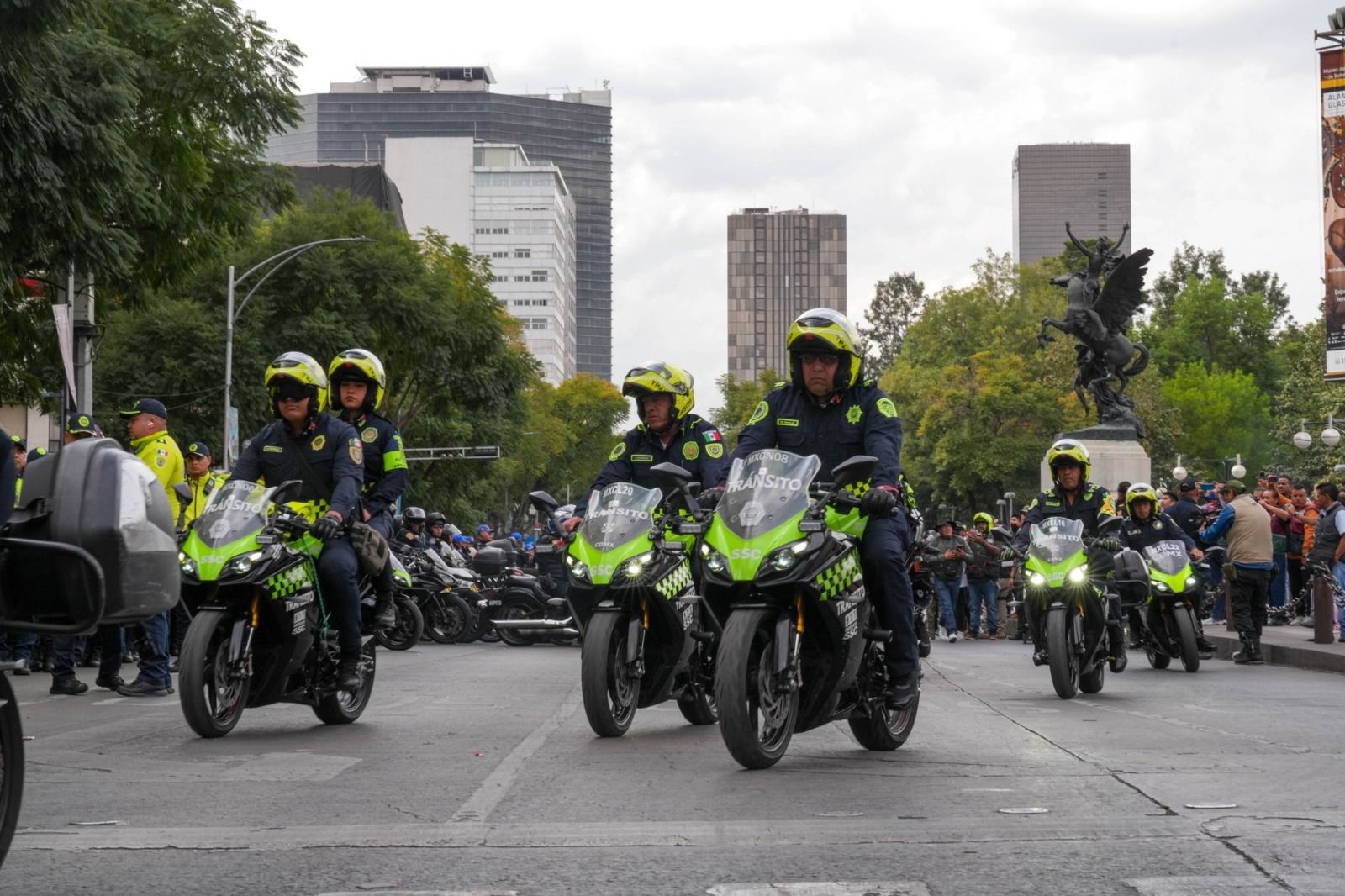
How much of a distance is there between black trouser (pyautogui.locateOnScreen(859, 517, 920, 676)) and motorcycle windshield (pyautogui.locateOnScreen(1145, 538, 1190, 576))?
878 centimetres

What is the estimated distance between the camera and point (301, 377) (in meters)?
9.91

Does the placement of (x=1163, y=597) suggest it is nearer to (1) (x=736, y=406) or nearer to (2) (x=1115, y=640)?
(2) (x=1115, y=640)

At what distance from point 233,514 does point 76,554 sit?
504 cm

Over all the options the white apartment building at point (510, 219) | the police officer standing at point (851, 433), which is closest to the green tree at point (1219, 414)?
the police officer standing at point (851, 433)

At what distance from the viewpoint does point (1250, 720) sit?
11297mm

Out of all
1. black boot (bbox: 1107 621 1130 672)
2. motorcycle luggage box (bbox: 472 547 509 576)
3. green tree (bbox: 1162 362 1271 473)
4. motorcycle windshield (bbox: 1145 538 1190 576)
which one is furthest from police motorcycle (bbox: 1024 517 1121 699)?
green tree (bbox: 1162 362 1271 473)

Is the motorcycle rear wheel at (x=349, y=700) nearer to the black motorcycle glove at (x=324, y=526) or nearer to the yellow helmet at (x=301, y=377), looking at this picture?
the black motorcycle glove at (x=324, y=526)

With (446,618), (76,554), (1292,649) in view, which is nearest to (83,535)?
(76,554)

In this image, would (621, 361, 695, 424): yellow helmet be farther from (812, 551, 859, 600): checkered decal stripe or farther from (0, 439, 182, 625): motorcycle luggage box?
(0, 439, 182, 625): motorcycle luggage box

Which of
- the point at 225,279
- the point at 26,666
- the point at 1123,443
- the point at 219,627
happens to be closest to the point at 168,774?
the point at 219,627

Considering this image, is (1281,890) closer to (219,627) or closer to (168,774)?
(168,774)

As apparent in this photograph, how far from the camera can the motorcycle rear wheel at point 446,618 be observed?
25.4 metres

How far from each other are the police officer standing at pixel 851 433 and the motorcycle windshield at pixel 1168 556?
847cm

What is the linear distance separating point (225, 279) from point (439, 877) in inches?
1727
